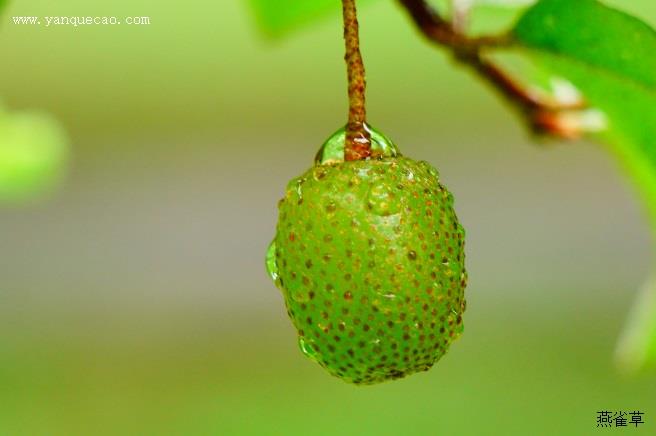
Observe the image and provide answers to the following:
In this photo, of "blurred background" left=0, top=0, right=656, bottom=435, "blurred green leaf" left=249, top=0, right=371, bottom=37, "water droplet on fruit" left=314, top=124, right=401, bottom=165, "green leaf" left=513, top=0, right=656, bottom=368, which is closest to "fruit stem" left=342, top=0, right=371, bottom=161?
"water droplet on fruit" left=314, top=124, right=401, bottom=165

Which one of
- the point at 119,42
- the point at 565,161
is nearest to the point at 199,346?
the point at 119,42

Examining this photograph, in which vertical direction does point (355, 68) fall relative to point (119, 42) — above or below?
below

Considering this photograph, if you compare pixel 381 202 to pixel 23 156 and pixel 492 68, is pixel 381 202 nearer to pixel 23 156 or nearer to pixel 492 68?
pixel 492 68

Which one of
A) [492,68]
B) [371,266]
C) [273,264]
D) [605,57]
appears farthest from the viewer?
[492,68]

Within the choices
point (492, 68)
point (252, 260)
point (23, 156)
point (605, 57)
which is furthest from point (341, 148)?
point (252, 260)

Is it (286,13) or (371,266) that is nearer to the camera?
(371,266)

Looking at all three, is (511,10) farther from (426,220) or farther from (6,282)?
(6,282)
